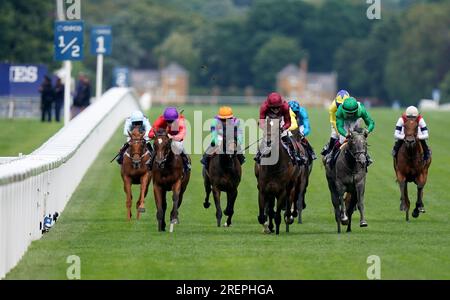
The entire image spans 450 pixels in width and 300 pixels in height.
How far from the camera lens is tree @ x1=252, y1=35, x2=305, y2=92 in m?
177

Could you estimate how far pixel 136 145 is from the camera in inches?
945

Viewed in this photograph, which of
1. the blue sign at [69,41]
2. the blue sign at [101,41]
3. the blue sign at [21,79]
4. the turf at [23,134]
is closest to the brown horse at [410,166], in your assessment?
the blue sign at [69,41]

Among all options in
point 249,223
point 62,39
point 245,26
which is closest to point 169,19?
point 245,26

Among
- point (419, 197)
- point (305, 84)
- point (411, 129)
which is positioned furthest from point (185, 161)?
point (305, 84)

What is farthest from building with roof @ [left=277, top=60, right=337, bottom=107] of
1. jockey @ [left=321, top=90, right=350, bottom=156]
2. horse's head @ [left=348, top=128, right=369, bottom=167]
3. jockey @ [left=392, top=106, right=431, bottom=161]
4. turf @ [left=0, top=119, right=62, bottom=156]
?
horse's head @ [left=348, top=128, right=369, bottom=167]

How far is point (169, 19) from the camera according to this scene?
645 feet

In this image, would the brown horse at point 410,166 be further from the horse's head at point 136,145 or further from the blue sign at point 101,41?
the blue sign at point 101,41

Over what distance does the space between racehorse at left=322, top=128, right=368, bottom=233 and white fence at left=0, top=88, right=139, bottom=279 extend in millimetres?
3986

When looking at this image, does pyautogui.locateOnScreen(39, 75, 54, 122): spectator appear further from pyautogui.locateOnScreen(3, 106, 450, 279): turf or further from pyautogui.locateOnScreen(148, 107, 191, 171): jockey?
pyautogui.locateOnScreen(148, 107, 191, 171): jockey

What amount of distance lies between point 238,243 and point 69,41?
16723 mm

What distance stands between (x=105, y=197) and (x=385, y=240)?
869 cm

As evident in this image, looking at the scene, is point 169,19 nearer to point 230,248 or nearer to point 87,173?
point 87,173

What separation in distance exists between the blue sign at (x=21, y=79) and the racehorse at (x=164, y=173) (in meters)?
33.5

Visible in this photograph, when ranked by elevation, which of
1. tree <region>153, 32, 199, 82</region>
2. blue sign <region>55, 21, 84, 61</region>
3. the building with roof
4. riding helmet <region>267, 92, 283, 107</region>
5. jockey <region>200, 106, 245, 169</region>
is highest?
tree <region>153, 32, 199, 82</region>
